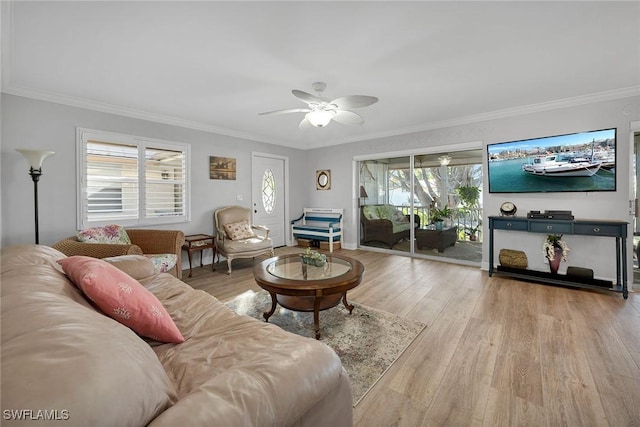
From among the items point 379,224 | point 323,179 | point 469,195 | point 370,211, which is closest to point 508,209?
point 469,195

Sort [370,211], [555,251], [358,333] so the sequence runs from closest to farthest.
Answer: [358,333], [555,251], [370,211]

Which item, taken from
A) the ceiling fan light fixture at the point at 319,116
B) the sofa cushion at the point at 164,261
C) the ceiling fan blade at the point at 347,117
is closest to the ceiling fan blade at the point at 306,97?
the ceiling fan light fixture at the point at 319,116

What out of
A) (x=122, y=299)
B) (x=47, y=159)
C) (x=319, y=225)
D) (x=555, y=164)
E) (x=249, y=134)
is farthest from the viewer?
(x=319, y=225)

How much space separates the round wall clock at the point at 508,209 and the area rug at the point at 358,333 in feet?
8.14

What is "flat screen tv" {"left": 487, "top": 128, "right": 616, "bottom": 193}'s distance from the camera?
3.27m

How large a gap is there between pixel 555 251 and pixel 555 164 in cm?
116

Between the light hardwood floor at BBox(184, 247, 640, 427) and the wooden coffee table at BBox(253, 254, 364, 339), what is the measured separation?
0.60 meters

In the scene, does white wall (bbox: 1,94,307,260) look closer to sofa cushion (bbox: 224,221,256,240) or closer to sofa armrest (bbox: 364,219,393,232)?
sofa cushion (bbox: 224,221,256,240)

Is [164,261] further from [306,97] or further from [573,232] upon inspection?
[573,232]

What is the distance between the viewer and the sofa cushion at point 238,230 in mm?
4345

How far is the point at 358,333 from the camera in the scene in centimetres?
227

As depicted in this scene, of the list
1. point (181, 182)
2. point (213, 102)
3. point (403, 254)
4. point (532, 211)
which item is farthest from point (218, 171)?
point (532, 211)

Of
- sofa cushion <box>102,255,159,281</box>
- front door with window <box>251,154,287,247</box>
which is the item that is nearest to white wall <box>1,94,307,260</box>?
front door with window <box>251,154,287,247</box>

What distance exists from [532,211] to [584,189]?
631mm
